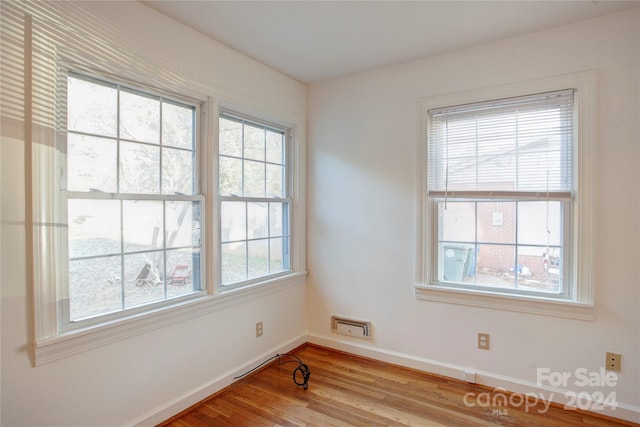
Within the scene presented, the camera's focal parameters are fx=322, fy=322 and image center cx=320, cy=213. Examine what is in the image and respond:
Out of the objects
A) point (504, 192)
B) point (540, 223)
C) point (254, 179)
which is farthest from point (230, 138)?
point (540, 223)

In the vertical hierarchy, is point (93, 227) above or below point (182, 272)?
above

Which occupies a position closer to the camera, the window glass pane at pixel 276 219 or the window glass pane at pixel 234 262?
the window glass pane at pixel 234 262

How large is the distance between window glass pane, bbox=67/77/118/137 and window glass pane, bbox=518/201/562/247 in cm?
269

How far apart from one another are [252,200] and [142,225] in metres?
0.90

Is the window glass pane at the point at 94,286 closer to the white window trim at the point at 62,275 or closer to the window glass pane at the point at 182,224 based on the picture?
the white window trim at the point at 62,275

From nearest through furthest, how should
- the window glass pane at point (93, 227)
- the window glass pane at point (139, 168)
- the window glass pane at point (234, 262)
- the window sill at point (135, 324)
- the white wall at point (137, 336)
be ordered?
the white wall at point (137, 336), the window sill at point (135, 324), the window glass pane at point (93, 227), the window glass pane at point (139, 168), the window glass pane at point (234, 262)

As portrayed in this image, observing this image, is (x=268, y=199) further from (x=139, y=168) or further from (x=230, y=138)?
(x=139, y=168)

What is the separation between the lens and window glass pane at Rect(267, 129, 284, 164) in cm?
288

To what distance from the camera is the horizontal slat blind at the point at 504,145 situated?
2.18 metres

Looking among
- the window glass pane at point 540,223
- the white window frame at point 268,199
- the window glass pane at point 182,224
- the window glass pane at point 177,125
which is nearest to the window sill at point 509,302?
the window glass pane at point 540,223

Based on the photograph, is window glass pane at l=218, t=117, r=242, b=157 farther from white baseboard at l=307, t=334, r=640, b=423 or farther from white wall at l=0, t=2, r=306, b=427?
white baseboard at l=307, t=334, r=640, b=423

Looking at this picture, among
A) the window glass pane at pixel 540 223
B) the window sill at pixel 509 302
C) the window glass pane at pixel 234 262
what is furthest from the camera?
the window glass pane at pixel 234 262

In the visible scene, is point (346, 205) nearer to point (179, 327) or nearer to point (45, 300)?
point (179, 327)

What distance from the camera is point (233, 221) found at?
252cm
